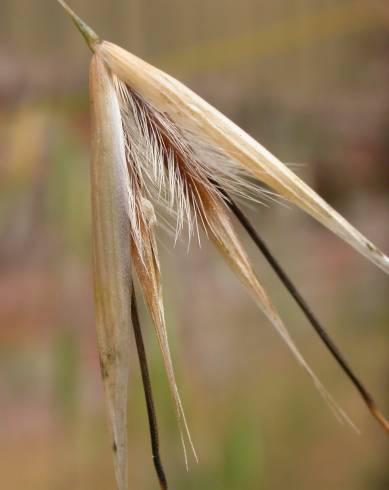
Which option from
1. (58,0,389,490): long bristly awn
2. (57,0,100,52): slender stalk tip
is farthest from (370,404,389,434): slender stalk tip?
(57,0,100,52): slender stalk tip

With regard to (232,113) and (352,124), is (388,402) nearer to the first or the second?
(352,124)

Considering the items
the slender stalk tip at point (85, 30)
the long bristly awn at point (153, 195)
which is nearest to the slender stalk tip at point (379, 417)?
the long bristly awn at point (153, 195)

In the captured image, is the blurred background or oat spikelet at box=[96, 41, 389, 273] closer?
oat spikelet at box=[96, 41, 389, 273]

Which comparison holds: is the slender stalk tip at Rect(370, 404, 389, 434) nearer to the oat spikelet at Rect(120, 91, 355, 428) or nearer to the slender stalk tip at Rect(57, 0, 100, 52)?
the oat spikelet at Rect(120, 91, 355, 428)

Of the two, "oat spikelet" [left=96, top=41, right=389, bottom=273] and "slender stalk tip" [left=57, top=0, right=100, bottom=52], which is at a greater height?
"slender stalk tip" [left=57, top=0, right=100, bottom=52]

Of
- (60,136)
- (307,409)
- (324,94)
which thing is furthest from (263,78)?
(60,136)

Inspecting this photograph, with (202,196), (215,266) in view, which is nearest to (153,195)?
(202,196)

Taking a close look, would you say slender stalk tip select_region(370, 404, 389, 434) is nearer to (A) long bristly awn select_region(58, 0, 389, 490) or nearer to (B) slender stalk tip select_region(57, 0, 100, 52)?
(A) long bristly awn select_region(58, 0, 389, 490)
